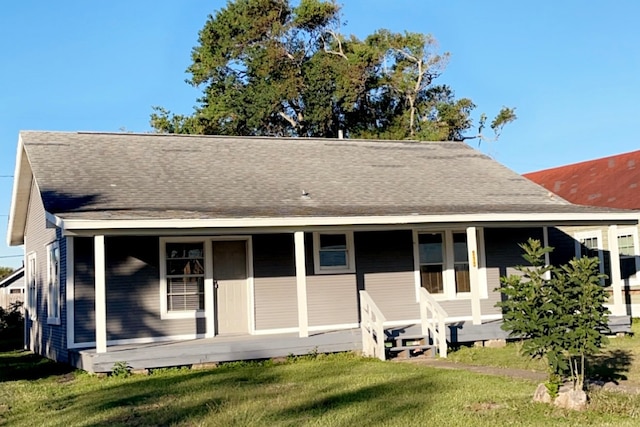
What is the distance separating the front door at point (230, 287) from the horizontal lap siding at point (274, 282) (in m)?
0.26

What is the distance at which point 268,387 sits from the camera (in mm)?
10359

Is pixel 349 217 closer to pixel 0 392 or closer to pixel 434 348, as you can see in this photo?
pixel 434 348

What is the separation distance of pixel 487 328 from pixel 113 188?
7471 millimetres

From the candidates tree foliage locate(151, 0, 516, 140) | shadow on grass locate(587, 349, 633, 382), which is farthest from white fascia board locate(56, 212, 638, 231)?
tree foliage locate(151, 0, 516, 140)

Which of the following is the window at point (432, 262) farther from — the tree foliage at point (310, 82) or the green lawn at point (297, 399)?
the tree foliage at point (310, 82)

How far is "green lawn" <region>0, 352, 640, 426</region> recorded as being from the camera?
7992 millimetres

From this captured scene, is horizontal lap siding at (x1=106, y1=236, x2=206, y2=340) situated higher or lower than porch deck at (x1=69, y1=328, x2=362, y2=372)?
higher

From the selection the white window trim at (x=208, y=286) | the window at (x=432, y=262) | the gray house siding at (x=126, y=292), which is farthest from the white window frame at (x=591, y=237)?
the gray house siding at (x=126, y=292)

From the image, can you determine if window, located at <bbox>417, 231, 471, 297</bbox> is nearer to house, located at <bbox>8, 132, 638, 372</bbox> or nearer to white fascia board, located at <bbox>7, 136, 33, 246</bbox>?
house, located at <bbox>8, 132, 638, 372</bbox>

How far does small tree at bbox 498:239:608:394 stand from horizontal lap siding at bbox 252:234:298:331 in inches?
289

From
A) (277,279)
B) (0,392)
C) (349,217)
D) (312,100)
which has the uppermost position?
(312,100)

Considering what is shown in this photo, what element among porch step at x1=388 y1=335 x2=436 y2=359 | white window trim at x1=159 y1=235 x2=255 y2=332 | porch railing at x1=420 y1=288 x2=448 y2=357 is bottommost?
porch step at x1=388 y1=335 x2=436 y2=359

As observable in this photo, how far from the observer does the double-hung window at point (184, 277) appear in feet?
48.1

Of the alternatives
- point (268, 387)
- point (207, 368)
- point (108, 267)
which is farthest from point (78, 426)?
point (108, 267)
